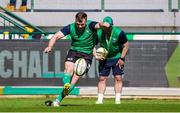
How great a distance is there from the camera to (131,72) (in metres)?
16.9

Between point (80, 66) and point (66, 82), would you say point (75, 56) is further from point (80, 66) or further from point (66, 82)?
point (66, 82)

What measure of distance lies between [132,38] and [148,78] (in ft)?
3.52

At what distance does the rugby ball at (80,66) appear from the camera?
1220 centimetres

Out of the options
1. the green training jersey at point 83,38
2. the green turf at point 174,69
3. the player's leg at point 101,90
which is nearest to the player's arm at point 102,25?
the green training jersey at point 83,38

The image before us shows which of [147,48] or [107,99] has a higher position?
[147,48]

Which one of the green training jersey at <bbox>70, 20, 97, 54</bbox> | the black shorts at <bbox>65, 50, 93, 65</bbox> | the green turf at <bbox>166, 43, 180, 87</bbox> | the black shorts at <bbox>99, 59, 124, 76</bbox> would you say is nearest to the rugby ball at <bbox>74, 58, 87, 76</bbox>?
the black shorts at <bbox>65, 50, 93, 65</bbox>

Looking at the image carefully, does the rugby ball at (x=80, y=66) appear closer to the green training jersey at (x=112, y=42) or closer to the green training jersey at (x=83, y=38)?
the green training jersey at (x=83, y=38)

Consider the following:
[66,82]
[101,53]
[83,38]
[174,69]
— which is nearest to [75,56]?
[83,38]

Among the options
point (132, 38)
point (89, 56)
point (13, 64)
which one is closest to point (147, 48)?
point (132, 38)

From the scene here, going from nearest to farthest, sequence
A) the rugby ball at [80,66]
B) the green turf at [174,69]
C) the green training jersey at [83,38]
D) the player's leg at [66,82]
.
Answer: the player's leg at [66,82] < the rugby ball at [80,66] < the green training jersey at [83,38] < the green turf at [174,69]

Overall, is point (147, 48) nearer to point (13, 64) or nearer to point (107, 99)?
point (107, 99)

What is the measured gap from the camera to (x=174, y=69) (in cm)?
1669

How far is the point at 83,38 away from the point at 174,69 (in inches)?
192

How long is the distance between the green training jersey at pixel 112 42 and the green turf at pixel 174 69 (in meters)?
3.78
